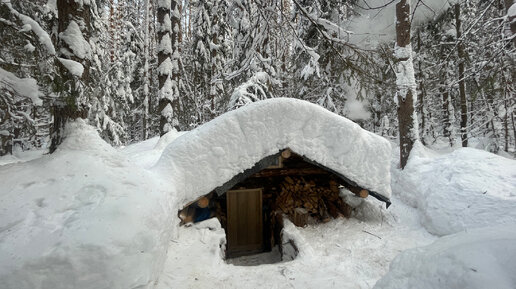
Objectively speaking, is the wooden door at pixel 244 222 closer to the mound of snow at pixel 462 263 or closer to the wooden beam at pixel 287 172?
the wooden beam at pixel 287 172

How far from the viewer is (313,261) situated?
15.1 ft

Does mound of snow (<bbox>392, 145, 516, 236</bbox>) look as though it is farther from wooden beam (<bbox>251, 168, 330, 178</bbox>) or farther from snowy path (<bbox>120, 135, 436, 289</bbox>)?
wooden beam (<bbox>251, 168, 330, 178</bbox>)

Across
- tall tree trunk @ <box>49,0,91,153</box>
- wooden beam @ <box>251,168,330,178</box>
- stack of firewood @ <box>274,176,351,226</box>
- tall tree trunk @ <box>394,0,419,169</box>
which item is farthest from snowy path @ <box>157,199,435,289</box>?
tall tree trunk @ <box>394,0,419,169</box>

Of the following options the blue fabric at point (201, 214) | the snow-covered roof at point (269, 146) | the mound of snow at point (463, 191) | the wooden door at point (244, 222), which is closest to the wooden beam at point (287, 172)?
A: the wooden door at point (244, 222)

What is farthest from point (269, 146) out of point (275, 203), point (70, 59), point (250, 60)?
point (70, 59)

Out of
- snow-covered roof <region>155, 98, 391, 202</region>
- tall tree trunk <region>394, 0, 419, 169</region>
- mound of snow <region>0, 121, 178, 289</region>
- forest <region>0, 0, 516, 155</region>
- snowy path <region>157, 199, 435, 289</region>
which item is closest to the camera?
mound of snow <region>0, 121, 178, 289</region>

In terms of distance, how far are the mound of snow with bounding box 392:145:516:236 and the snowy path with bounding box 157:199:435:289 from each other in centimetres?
51

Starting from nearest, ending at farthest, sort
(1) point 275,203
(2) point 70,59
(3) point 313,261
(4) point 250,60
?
(2) point 70,59 → (3) point 313,261 → (4) point 250,60 → (1) point 275,203

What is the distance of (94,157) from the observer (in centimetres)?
363

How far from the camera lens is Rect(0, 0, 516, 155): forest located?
3.31 m

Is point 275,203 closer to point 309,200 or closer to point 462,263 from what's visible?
point 309,200

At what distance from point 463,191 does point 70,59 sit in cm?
745

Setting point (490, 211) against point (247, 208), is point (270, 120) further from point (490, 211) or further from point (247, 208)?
point (490, 211)

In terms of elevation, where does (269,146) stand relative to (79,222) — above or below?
above
